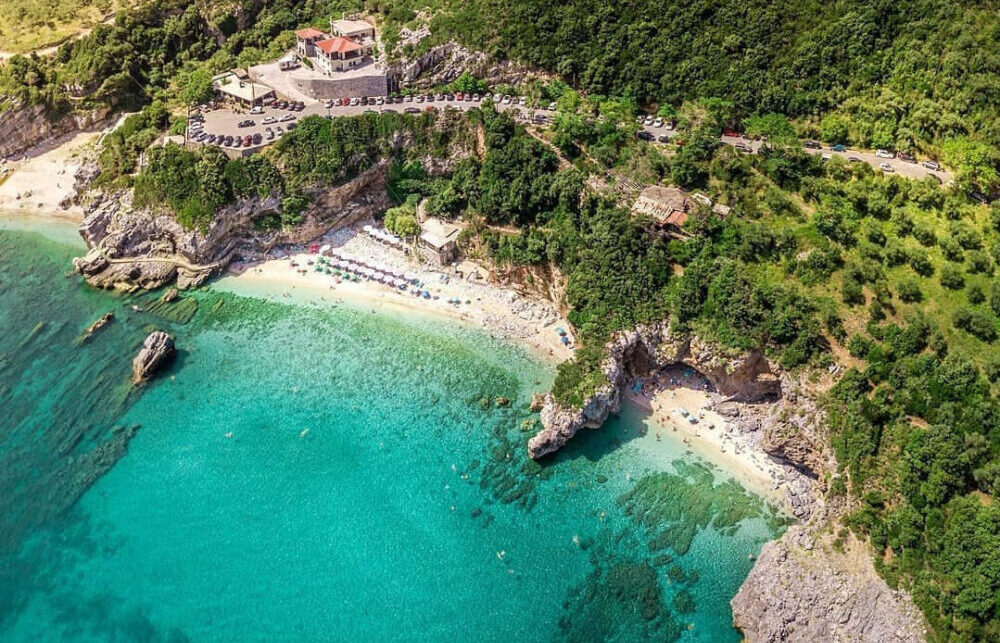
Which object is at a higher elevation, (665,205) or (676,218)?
(665,205)

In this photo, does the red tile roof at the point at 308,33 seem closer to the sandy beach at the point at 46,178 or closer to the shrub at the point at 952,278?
the sandy beach at the point at 46,178

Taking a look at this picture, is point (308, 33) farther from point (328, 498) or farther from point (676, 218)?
point (328, 498)

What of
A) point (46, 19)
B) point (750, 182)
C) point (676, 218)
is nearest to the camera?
point (676, 218)

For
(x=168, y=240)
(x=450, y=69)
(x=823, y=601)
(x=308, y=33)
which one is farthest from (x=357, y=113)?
(x=823, y=601)

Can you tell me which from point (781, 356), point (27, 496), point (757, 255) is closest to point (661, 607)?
point (781, 356)

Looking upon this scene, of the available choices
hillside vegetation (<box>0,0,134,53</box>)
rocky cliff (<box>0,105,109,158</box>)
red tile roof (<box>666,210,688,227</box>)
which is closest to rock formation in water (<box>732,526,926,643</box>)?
red tile roof (<box>666,210,688,227</box>)

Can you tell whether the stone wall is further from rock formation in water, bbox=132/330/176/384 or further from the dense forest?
rock formation in water, bbox=132/330/176/384

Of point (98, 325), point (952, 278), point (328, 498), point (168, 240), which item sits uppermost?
point (952, 278)
